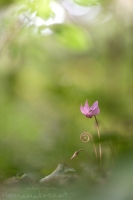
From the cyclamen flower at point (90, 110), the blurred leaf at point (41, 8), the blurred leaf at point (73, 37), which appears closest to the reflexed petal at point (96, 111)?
Answer: the cyclamen flower at point (90, 110)

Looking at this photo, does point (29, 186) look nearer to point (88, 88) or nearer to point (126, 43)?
point (88, 88)

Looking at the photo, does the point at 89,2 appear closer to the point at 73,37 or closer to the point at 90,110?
the point at 73,37

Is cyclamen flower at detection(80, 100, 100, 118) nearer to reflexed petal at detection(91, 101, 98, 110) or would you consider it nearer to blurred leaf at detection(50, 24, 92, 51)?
reflexed petal at detection(91, 101, 98, 110)

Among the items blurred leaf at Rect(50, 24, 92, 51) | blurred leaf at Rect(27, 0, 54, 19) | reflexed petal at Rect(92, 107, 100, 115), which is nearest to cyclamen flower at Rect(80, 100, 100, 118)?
reflexed petal at Rect(92, 107, 100, 115)

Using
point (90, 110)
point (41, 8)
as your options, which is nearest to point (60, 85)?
point (90, 110)

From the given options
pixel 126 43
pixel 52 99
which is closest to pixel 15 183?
pixel 52 99

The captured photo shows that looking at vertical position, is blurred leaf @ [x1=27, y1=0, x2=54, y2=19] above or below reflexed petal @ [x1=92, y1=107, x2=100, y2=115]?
above
